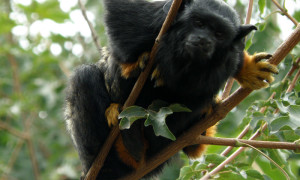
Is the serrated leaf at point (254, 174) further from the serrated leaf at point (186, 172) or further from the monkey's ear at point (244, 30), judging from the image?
the monkey's ear at point (244, 30)

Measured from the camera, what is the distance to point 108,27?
3.90 m

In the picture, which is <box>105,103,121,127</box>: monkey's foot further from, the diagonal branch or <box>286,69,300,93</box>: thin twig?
<box>286,69,300,93</box>: thin twig

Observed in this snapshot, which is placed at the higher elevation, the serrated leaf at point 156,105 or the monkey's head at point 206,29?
the monkey's head at point 206,29

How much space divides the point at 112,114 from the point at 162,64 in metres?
0.72

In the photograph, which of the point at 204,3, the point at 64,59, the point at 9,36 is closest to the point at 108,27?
the point at 204,3

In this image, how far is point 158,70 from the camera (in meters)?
3.69

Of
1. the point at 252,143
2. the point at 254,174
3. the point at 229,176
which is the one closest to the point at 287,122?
the point at 252,143

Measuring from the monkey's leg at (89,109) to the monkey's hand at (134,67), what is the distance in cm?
43

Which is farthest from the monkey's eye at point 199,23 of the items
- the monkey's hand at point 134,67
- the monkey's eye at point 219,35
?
the monkey's hand at point 134,67

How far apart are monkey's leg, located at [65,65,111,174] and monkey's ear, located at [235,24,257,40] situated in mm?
1388

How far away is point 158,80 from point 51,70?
6.12 m

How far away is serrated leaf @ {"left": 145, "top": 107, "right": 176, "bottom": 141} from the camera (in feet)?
10.0

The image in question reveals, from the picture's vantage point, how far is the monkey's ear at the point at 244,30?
3662mm

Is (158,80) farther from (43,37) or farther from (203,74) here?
(43,37)
